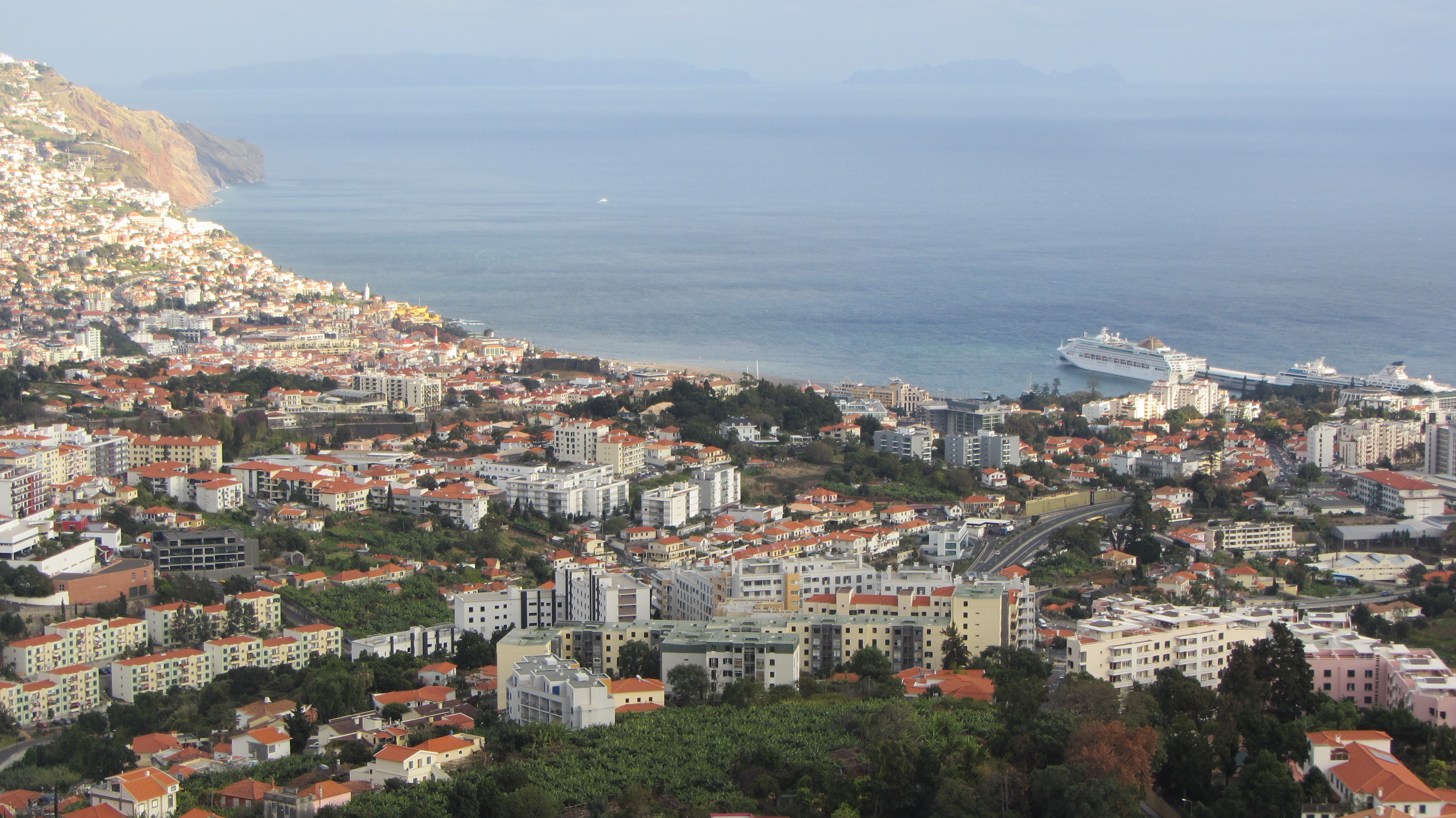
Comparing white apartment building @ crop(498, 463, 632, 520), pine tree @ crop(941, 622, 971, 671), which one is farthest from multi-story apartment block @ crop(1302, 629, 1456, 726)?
white apartment building @ crop(498, 463, 632, 520)

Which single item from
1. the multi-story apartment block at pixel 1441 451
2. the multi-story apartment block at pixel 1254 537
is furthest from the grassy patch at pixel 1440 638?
the multi-story apartment block at pixel 1441 451

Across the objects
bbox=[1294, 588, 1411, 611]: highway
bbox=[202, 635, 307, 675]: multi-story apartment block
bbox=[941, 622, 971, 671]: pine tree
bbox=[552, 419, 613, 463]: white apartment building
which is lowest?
bbox=[1294, 588, 1411, 611]: highway

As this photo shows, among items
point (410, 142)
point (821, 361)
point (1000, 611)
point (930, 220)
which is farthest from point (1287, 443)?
point (410, 142)

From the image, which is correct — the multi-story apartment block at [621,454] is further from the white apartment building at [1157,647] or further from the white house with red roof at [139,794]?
the white house with red roof at [139,794]

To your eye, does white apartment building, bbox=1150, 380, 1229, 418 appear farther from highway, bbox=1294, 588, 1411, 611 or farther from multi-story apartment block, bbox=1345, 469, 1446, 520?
highway, bbox=1294, 588, 1411, 611

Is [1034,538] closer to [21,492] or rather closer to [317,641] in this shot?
[317,641]

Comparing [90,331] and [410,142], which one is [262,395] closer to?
[90,331]
